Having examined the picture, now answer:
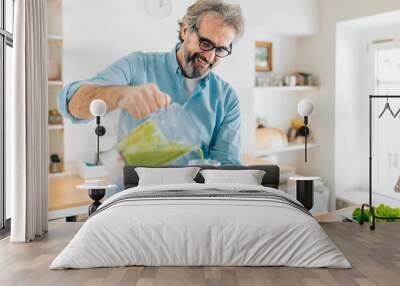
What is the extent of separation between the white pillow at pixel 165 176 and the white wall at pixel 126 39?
2.25 ft

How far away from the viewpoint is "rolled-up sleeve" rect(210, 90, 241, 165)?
654cm

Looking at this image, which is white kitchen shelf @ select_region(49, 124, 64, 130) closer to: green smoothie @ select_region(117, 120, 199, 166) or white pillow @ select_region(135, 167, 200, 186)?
green smoothie @ select_region(117, 120, 199, 166)

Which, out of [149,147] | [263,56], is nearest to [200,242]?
[149,147]

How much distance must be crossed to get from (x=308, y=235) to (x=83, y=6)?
3.49 metres

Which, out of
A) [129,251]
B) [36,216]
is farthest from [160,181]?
[129,251]

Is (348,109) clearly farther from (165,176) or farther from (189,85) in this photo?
(165,176)

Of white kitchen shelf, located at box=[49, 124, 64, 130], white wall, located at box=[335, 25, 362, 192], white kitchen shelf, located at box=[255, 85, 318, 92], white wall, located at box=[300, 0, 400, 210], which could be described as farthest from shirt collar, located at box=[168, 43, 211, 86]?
white wall, located at box=[335, 25, 362, 192]

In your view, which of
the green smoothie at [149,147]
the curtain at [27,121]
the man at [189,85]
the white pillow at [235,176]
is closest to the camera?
the curtain at [27,121]

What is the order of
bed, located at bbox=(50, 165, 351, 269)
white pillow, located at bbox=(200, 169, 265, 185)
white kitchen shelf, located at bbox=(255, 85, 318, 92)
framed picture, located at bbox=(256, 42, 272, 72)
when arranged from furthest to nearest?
framed picture, located at bbox=(256, 42, 272, 72) → white kitchen shelf, located at bbox=(255, 85, 318, 92) → white pillow, located at bbox=(200, 169, 265, 185) → bed, located at bbox=(50, 165, 351, 269)

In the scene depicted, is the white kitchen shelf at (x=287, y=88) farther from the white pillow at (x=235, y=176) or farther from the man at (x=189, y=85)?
the white pillow at (x=235, y=176)

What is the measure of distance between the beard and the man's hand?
0.37 metres

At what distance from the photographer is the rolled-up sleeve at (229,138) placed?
654 cm

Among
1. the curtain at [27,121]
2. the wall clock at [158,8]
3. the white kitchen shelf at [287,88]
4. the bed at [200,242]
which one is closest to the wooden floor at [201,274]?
the bed at [200,242]

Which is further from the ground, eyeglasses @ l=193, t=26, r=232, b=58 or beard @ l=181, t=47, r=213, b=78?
eyeglasses @ l=193, t=26, r=232, b=58
